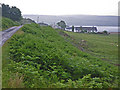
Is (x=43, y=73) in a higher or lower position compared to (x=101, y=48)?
higher

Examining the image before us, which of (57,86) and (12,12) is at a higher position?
(12,12)

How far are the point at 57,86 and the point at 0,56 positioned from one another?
206 inches

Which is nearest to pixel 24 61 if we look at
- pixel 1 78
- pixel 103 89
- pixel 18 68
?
pixel 18 68

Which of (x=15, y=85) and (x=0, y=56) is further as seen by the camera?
(x=0, y=56)

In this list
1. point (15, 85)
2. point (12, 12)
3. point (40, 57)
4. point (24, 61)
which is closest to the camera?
point (15, 85)

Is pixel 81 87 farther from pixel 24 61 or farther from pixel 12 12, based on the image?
pixel 12 12

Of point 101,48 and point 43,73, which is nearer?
point 43,73

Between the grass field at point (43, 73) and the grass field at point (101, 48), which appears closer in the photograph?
the grass field at point (43, 73)

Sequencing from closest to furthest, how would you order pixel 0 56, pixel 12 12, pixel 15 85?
pixel 15 85 → pixel 0 56 → pixel 12 12

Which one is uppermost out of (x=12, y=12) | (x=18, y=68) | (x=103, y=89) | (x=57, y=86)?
(x=12, y=12)

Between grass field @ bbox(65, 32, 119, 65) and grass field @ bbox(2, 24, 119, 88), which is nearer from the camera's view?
grass field @ bbox(2, 24, 119, 88)

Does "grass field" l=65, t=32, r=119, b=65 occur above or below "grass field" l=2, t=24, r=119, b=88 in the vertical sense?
below

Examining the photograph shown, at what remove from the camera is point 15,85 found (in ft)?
20.9

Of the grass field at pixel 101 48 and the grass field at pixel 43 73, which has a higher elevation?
the grass field at pixel 43 73
